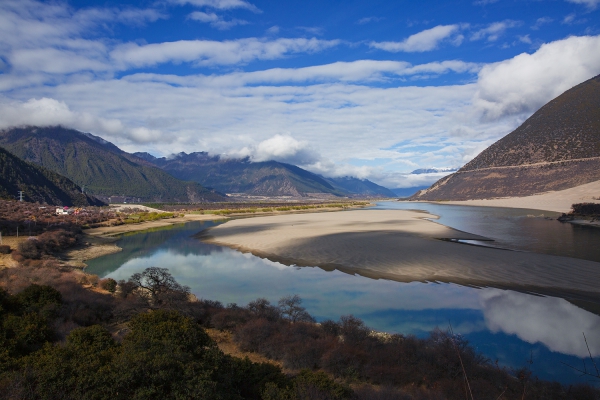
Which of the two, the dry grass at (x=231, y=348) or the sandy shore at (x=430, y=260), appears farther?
the sandy shore at (x=430, y=260)

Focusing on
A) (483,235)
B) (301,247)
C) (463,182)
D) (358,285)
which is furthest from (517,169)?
(358,285)

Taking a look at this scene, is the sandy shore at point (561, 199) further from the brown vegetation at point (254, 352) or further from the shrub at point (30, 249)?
the shrub at point (30, 249)

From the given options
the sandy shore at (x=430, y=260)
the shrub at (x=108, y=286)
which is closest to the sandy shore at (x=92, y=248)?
the shrub at (x=108, y=286)

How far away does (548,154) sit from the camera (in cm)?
9350

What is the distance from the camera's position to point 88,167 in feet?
626

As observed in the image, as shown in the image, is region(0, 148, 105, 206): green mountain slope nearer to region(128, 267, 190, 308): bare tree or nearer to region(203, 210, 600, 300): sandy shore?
region(203, 210, 600, 300): sandy shore

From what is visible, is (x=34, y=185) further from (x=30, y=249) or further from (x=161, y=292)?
(x=161, y=292)

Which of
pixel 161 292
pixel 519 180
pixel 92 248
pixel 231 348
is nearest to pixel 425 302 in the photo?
pixel 231 348

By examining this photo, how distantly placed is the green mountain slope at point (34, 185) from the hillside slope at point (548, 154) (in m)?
116

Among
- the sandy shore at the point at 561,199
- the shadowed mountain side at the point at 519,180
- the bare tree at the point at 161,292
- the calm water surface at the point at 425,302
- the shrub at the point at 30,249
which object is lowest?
the calm water surface at the point at 425,302

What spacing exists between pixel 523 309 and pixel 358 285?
647 cm

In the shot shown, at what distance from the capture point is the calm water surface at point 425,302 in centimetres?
993

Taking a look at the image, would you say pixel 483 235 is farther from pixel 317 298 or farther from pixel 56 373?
pixel 56 373

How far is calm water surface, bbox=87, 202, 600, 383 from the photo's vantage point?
9.93 meters
